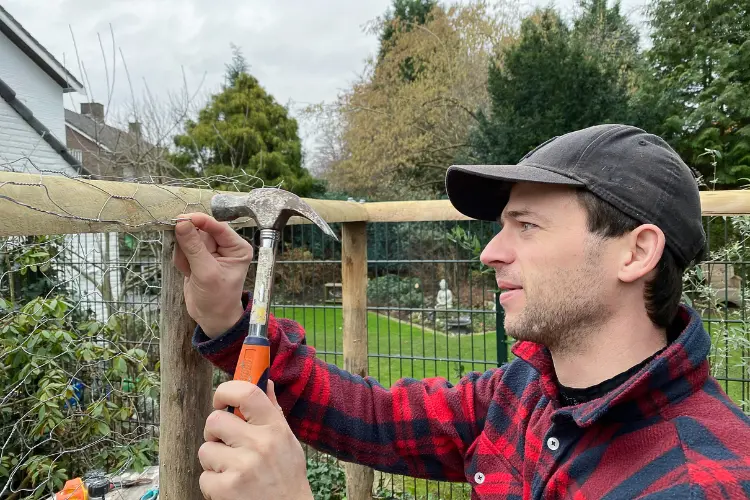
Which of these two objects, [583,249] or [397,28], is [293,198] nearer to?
[583,249]

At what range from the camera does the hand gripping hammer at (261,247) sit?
1.08 metres

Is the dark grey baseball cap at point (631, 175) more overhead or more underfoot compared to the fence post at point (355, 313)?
more overhead

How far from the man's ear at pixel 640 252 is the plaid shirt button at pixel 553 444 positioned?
0.43 m

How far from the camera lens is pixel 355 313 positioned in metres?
2.85

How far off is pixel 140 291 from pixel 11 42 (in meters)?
9.76

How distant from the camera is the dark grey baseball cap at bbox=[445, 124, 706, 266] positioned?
1289mm

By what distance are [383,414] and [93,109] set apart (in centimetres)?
768

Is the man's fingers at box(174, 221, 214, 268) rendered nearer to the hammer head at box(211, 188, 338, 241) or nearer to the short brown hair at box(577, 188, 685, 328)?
the hammer head at box(211, 188, 338, 241)

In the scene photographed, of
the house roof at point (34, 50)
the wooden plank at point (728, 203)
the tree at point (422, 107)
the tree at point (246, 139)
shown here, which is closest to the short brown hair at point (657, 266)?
the wooden plank at point (728, 203)

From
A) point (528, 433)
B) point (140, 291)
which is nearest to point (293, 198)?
point (528, 433)

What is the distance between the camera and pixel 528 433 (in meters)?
1.49

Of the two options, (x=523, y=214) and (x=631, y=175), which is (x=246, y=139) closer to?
(x=523, y=214)

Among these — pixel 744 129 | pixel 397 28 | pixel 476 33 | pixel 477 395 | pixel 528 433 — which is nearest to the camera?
pixel 528 433

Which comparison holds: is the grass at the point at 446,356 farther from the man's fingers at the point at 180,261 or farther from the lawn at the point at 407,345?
the man's fingers at the point at 180,261
